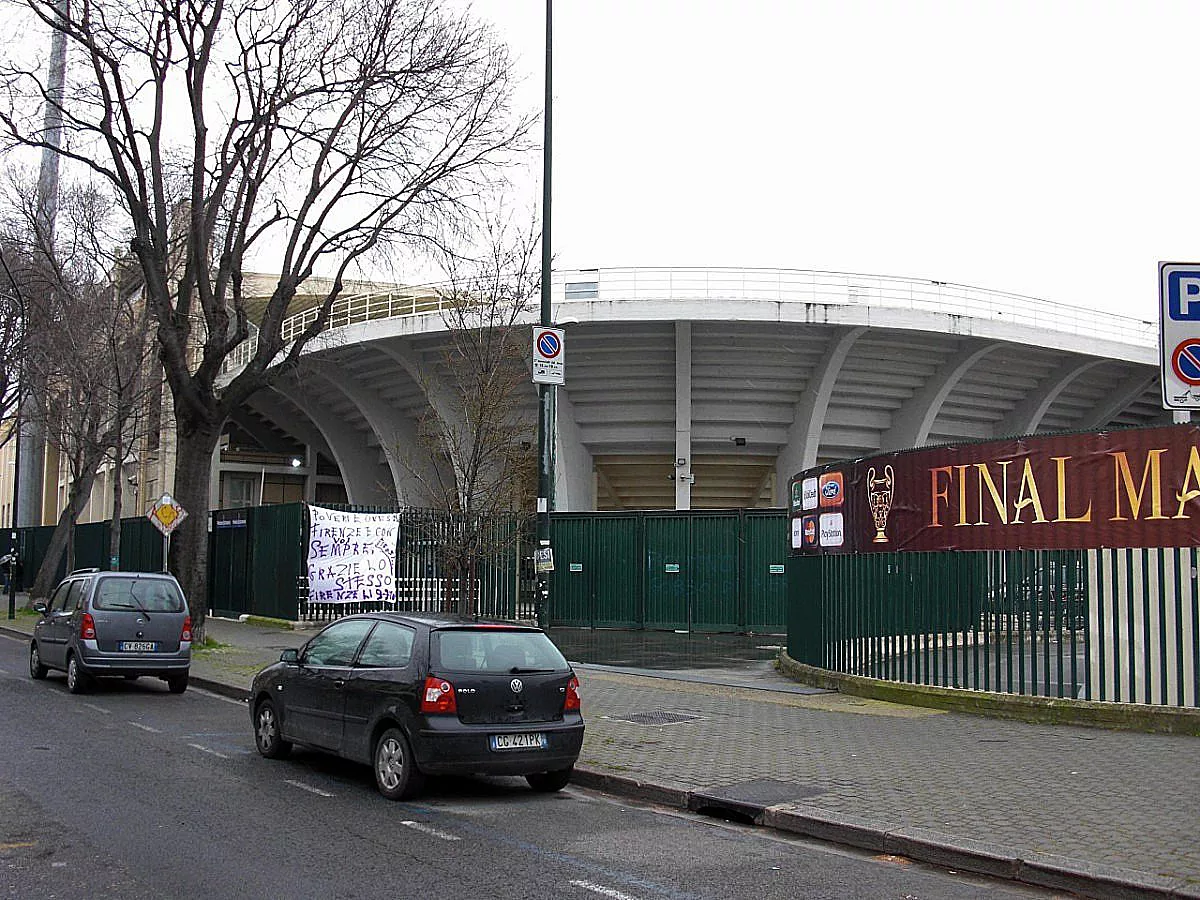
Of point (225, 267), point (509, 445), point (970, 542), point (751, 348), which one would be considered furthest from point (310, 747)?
point (751, 348)

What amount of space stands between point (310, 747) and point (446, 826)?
249 centimetres

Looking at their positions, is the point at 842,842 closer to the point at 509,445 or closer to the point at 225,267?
the point at 509,445

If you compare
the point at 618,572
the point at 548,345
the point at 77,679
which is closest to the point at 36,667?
the point at 77,679

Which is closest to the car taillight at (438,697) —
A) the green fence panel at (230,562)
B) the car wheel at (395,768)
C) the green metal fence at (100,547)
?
the car wheel at (395,768)

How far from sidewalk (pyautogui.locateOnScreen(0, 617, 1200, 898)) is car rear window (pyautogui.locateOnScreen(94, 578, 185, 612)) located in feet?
20.7

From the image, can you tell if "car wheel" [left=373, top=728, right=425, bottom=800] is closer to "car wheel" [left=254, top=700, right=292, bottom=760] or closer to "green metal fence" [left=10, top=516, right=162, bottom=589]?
"car wheel" [left=254, top=700, right=292, bottom=760]

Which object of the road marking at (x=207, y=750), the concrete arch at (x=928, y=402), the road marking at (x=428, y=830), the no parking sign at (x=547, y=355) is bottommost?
the road marking at (x=207, y=750)

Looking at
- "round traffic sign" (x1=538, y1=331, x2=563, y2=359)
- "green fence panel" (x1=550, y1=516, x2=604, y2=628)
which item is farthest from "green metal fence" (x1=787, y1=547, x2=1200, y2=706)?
"green fence panel" (x1=550, y1=516, x2=604, y2=628)

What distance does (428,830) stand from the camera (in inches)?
315

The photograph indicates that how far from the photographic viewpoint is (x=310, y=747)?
1018cm

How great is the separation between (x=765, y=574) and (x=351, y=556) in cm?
916

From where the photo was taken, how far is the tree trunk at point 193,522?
2216 centimetres

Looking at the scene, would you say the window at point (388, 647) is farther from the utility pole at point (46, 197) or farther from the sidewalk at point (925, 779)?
the utility pole at point (46, 197)

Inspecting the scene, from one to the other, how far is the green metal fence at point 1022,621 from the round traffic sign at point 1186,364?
18.2 ft
